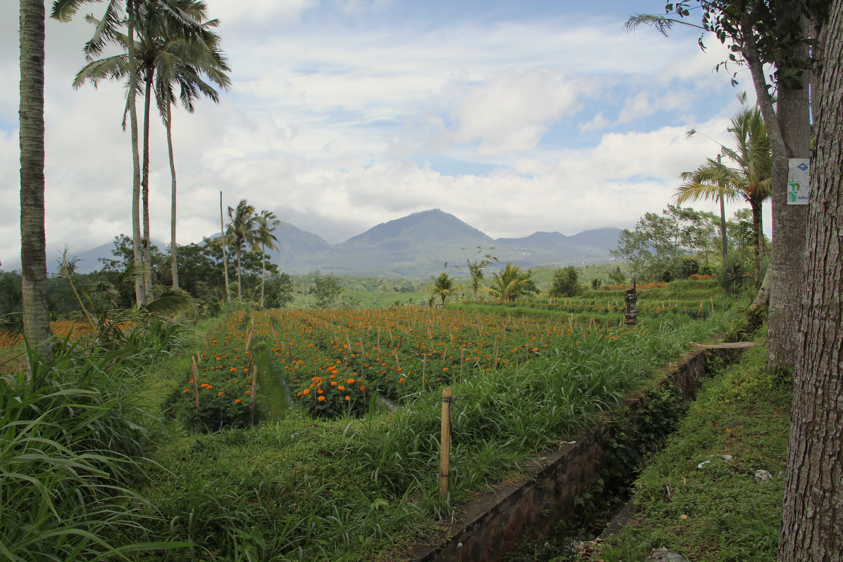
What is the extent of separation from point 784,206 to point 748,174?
10.4 metres

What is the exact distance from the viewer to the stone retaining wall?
2.48 m

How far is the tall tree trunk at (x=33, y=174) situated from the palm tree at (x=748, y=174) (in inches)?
620

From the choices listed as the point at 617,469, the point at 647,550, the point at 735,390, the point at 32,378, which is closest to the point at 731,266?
the point at 735,390

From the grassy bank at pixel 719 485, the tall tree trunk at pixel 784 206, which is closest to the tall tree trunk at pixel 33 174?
the grassy bank at pixel 719 485

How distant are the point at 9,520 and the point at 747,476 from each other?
14.8 feet

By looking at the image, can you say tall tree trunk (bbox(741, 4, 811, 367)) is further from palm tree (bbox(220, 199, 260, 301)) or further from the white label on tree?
palm tree (bbox(220, 199, 260, 301))

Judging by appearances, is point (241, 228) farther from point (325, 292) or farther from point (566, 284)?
point (566, 284)

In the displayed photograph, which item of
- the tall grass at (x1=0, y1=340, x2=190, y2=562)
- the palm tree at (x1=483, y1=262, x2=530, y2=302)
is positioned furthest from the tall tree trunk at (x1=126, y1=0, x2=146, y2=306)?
the palm tree at (x1=483, y1=262, x2=530, y2=302)

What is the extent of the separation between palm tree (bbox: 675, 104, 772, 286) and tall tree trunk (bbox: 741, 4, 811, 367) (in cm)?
924

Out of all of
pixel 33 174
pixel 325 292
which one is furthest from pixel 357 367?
pixel 325 292

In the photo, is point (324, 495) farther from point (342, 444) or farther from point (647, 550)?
point (647, 550)

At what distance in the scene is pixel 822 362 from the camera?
1723mm

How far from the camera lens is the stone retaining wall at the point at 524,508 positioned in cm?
248

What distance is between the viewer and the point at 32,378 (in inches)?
98.7
